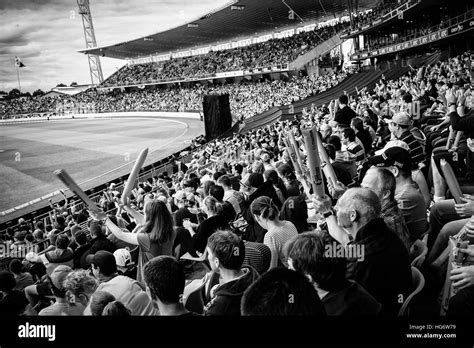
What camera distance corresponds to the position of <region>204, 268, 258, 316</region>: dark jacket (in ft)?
7.88

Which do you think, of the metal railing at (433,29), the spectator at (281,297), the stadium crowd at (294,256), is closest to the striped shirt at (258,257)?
the stadium crowd at (294,256)

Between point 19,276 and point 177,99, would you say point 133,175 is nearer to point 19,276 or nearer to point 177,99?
point 19,276

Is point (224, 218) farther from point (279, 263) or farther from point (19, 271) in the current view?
point (19, 271)

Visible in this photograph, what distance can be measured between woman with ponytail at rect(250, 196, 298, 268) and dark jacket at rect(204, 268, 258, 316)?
40.7 inches

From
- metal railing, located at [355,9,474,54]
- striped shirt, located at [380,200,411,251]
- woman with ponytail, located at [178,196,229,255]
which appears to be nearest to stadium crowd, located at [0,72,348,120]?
metal railing, located at [355,9,474,54]

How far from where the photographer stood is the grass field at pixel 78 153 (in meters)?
19.5

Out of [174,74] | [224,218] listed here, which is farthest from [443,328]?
[174,74]

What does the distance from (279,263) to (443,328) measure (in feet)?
5.50

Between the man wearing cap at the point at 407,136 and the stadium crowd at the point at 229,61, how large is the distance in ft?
Answer: 136

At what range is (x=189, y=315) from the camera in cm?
242

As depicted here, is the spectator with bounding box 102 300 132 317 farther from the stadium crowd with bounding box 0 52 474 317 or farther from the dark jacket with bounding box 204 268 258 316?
the dark jacket with bounding box 204 268 258 316

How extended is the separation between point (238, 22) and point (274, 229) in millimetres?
50025

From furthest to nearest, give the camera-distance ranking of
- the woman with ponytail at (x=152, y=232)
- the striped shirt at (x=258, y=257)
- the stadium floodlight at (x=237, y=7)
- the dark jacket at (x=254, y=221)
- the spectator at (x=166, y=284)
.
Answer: the stadium floodlight at (x=237, y=7) < the dark jacket at (x=254, y=221) < the woman with ponytail at (x=152, y=232) < the striped shirt at (x=258, y=257) < the spectator at (x=166, y=284)

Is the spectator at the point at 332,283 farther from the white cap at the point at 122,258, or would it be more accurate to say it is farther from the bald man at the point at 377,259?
Answer: the white cap at the point at 122,258
